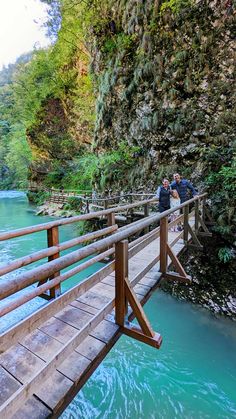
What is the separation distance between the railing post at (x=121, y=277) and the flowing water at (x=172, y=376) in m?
3.24

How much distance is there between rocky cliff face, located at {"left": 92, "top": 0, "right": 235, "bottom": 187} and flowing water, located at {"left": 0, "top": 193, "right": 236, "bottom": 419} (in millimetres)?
5006

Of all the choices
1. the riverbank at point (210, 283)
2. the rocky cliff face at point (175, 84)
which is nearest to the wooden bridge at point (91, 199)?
the rocky cliff face at point (175, 84)

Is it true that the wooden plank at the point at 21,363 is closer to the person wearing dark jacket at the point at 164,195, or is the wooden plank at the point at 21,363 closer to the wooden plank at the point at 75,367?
the wooden plank at the point at 75,367

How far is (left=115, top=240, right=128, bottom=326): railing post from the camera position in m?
2.26

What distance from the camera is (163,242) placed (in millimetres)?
3695

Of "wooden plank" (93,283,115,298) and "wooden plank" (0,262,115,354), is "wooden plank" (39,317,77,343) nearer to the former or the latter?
"wooden plank" (0,262,115,354)

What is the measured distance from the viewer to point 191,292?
287 inches

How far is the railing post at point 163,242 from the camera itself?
11.9ft

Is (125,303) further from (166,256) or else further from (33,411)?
(166,256)

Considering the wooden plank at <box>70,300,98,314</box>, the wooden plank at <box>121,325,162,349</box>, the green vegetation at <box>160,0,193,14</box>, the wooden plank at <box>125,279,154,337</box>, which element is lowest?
the wooden plank at <box>121,325,162,349</box>

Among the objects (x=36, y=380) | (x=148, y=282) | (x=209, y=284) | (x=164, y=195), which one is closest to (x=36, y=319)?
(x=36, y=380)

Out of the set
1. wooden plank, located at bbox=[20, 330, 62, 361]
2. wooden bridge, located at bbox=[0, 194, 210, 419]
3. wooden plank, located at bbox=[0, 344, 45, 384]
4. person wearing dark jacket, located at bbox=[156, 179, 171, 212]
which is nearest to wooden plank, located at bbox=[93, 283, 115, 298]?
wooden bridge, located at bbox=[0, 194, 210, 419]

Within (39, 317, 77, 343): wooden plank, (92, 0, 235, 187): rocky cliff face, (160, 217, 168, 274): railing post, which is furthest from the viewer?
(92, 0, 235, 187): rocky cliff face

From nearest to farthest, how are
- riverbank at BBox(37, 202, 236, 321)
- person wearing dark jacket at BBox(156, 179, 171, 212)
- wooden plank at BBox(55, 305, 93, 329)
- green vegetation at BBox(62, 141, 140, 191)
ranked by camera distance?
wooden plank at BBox(55, 305, 93, 329)
person wearing dark jacket at BBox(156, 179, 171, 212)
riverbank at BBox(37, 202, 236, 321)
green vegetation at BBox(62, 141, 140, 191)
